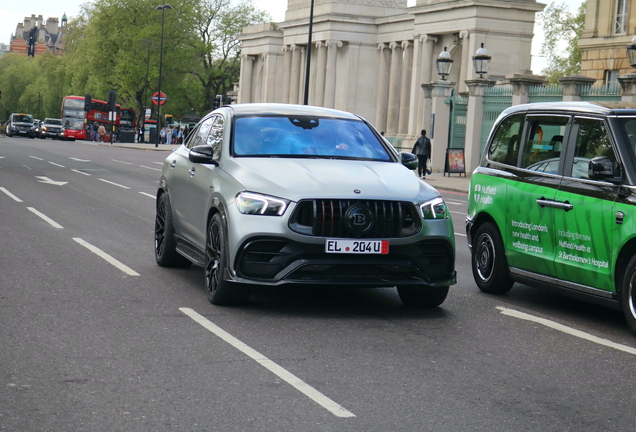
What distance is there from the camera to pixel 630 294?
25.5 feet

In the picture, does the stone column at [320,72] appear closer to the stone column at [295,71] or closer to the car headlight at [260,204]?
the stone column at [295,71]

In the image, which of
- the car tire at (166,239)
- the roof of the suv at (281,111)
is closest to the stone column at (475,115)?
the car tire at (166,239)

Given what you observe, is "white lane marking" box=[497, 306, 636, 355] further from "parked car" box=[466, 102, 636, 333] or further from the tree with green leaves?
the tree with green leaves

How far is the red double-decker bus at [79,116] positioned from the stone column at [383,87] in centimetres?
2603

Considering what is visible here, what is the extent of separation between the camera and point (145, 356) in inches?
Answer: 255

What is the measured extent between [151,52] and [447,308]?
3539 inches

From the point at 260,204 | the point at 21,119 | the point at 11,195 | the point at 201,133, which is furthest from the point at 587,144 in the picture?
the point at 21,119

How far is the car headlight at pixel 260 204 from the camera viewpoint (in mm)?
7941

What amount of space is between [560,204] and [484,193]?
4.60 ft

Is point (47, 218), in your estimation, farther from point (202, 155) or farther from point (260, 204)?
point (260, 204)

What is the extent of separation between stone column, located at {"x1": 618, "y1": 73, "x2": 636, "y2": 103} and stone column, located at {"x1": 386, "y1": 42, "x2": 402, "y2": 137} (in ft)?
146

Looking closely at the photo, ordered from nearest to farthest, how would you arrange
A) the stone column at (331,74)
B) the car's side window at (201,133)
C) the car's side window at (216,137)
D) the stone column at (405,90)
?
the car's side window at (216,137), the car's side window at (201,133), the stone column at (405,90), the stone column at (331,74)

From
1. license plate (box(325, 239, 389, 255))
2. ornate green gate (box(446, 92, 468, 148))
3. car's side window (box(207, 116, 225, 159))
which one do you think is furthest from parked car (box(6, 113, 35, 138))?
license plate (box(325, 239, 389, 255))

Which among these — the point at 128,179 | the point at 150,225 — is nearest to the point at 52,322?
the point at 150,225
